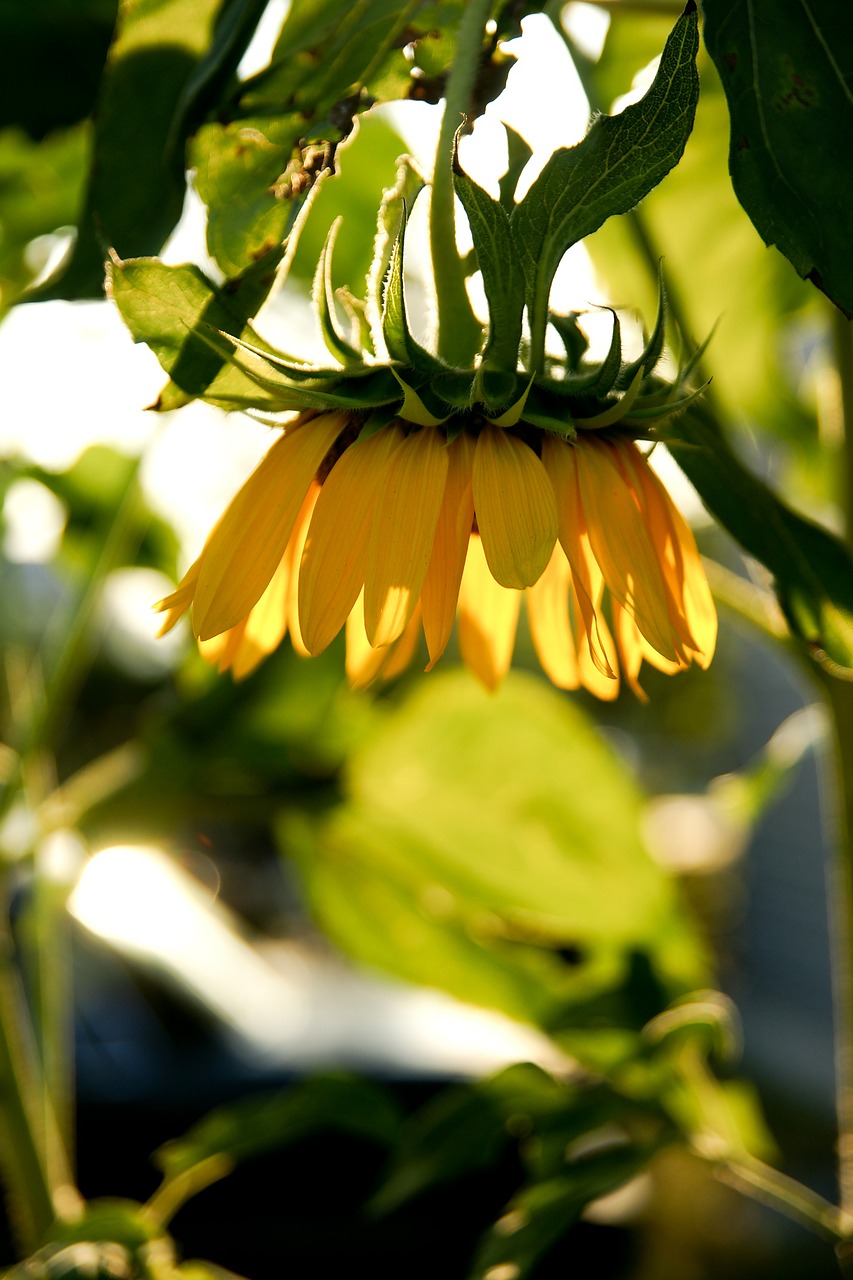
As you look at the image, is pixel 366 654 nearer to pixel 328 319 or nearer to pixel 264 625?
pixel 264 625

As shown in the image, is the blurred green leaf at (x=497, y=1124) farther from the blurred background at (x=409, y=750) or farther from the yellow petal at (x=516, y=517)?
the yellow petal at (x=516, y=517)

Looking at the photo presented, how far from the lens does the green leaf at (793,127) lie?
44 cm

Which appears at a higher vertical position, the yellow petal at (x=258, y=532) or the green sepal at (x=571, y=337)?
the green sepal at (x=571, y=337)

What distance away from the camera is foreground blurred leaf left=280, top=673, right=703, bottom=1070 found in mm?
903

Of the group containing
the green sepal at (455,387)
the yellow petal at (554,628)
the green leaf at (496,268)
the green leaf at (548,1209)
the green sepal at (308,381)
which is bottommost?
the green leaf at (548,1209)

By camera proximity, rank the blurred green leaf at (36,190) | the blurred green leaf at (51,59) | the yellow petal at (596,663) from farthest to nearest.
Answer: the blurred green leaf at (36,190) < the blurred green leaf at (51,59) < the yellow petal at (596,663)

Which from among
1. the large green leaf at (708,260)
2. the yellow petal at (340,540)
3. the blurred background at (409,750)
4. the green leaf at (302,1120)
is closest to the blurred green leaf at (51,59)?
the blurred background at (409,750)

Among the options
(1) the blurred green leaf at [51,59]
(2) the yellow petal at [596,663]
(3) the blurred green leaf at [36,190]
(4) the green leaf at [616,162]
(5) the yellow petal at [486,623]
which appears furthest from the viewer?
(3) the blurred green leaf at [36,190]

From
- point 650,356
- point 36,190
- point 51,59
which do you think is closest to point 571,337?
point 650,356

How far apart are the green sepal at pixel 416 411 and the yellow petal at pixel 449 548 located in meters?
0.01

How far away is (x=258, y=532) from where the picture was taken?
1.60ft

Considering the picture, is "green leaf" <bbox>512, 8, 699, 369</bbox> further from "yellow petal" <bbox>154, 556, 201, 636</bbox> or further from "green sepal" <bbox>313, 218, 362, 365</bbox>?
"yellow petal" <bbox>154, 556, 201, 636</bbox>

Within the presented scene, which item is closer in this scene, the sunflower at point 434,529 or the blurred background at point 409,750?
the sunflower at point 434,529

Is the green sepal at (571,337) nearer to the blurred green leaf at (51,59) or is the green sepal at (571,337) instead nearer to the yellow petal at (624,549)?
the yellow petal at (624,549)
